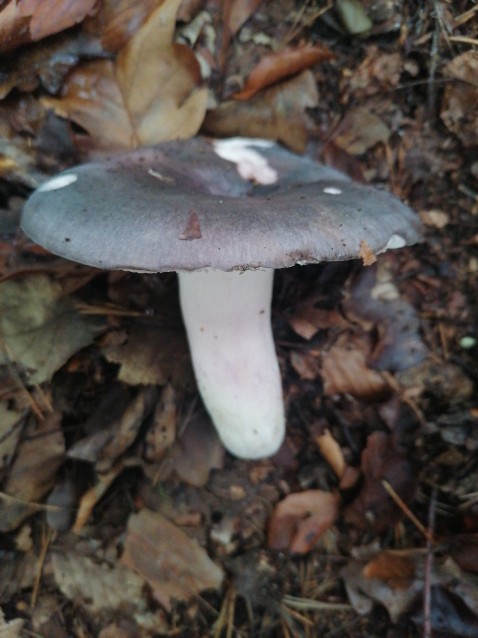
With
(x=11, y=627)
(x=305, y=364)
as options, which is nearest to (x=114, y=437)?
(x=11, y=627)

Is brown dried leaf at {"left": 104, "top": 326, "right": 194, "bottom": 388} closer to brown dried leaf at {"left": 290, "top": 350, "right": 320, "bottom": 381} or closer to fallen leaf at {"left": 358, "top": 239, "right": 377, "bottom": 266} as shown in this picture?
brown dried leaf at {"left": 290, "top": 350, "right": 320, "bottom": 381}

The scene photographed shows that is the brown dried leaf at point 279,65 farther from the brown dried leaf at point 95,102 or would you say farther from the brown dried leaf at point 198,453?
the brown dried leaf at point 198,453

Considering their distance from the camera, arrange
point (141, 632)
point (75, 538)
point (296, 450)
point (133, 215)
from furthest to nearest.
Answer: point (296, 450)
point (75, 538)
point (141, 632)
point (133, 215)

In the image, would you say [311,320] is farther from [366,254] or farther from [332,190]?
[366,254]

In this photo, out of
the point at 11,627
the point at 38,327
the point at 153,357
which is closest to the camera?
the point at 11,627

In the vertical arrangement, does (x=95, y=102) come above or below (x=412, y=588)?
above

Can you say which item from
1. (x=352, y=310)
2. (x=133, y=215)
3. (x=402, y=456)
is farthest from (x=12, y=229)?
(x=402, y=456)

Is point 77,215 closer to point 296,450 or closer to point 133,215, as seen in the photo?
point 133,215
